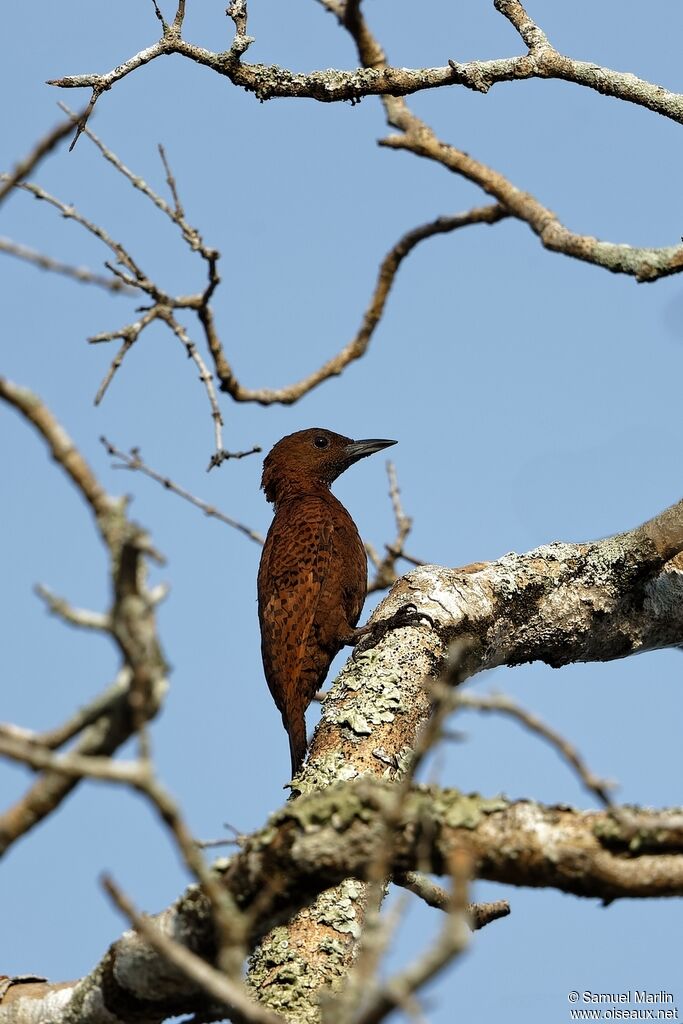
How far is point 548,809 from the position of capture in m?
2.03

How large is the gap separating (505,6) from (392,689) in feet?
7.92

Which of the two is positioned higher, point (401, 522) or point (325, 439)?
point (325, 439)

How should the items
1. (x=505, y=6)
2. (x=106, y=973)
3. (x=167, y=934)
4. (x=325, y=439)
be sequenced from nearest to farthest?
(x=167, y=934), (x=106, y=973), (x=505, y=6), (x=325, y=439)

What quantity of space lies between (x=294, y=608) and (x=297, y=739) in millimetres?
554

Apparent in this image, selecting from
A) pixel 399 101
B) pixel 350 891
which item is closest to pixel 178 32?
pixel 399 101

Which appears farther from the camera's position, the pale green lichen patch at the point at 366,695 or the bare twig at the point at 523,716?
the pale green lichen patch at the point at 366,695

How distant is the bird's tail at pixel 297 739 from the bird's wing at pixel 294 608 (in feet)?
0.25

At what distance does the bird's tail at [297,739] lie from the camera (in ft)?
→ 14.2

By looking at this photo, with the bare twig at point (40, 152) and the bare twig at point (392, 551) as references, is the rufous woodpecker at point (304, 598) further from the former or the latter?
the bare twig at point (40, 152)

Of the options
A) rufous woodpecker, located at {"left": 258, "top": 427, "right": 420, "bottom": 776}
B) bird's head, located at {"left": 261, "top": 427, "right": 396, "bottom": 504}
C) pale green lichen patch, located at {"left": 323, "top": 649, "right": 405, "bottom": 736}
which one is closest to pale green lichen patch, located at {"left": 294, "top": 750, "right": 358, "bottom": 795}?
pale green lichen patch, located at {"left": 323, "top": 649, "right": 405, "bottom": 736}

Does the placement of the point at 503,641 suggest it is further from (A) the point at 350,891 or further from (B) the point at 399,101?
(B) the point at 399,101

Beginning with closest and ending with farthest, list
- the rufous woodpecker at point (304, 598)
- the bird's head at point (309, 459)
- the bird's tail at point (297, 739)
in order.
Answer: the bird's tail at point (297, 739)
the rufous woodpecker at point (304, 598)
the bird's head at point (309, 459)

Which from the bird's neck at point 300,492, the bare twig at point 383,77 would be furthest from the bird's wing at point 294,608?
the bare twig at point 383,77

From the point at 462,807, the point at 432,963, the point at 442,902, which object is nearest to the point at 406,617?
the point at 442,902
